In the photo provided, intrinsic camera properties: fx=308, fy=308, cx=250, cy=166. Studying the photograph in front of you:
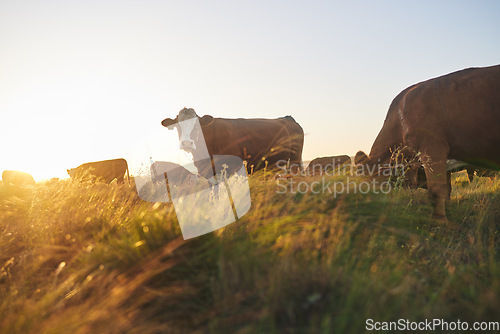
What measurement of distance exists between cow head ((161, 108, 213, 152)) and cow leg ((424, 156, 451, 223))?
5944 mm

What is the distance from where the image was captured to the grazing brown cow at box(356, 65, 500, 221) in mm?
4754

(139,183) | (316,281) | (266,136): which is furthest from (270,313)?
(266,136)

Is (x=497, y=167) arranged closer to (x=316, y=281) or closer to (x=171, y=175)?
(x=316, y=281)

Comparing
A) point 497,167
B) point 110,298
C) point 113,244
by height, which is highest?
point 113,244

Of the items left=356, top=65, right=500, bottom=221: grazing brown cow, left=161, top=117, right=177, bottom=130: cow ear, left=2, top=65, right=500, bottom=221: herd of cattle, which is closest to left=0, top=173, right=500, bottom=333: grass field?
left=2, top=65, right=500, bottom=221: herd of cattle

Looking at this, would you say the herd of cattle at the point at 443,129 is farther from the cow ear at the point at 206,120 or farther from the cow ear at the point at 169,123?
the cow ear at the point at 169,123

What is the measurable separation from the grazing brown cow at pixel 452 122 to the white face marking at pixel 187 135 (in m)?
5.55

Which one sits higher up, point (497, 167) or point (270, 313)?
point (270, 313)

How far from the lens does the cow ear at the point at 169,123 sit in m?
9.68

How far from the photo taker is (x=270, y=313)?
191 cm

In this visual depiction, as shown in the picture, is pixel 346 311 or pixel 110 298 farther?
pixel 110 298

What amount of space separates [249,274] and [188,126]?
7.42 metres

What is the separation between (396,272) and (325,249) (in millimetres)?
587

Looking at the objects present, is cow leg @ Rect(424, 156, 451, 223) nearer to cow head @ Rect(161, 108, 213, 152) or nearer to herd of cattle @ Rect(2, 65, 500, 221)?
herd of cattle @ Rect(2, 65, 500, 221)
